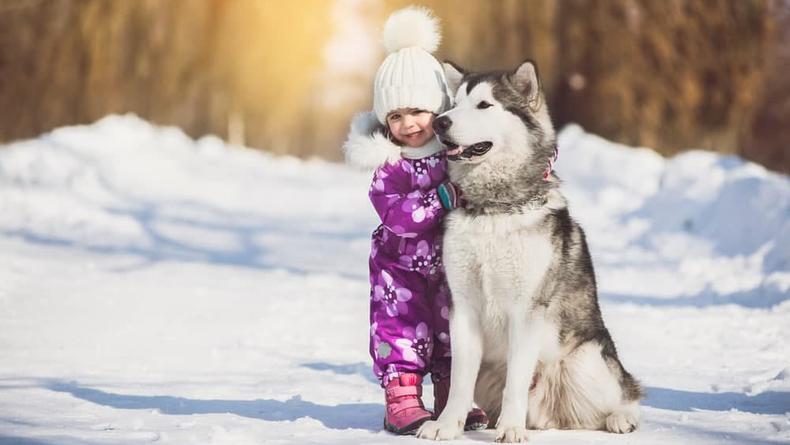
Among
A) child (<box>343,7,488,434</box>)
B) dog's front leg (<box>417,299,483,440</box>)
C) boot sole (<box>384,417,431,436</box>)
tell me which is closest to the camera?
dog's front leg (<box>417,299,483,440</box>)

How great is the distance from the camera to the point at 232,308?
6.01m

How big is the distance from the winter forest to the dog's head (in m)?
0.83

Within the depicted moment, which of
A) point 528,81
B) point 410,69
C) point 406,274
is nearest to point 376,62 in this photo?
point 410,69

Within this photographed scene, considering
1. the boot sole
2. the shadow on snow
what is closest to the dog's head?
the boot sole

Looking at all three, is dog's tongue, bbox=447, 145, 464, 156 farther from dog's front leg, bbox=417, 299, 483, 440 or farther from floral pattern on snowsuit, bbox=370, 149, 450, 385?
dog's front leg, bbox=417, 299, 483, 440

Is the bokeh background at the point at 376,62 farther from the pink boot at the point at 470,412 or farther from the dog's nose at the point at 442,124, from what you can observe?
the dog's nose at the point at 442,124

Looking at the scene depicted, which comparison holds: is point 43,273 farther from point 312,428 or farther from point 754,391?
point 754,391

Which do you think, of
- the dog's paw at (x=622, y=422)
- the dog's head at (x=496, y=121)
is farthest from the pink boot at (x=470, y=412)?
the dog's head at (x=496, y=121)

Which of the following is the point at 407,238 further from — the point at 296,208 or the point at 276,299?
the point at 296,208

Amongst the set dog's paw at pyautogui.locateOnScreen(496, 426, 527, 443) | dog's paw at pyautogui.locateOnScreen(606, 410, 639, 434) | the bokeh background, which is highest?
the bokeh background

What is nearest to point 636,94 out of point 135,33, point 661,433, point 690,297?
point 690,297

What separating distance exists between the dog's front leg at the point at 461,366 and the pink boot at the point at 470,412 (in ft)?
0.67

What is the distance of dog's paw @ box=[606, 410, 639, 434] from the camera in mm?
3279

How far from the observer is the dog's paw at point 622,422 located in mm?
3279
